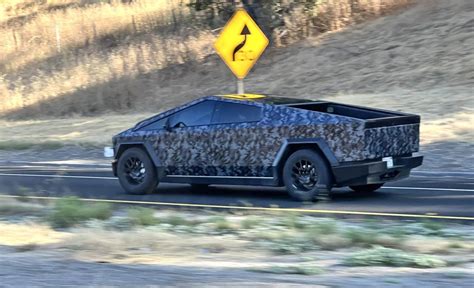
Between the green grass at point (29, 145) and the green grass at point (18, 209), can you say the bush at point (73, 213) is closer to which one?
the green grass at point (18, 209)

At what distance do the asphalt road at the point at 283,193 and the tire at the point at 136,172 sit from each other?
186 millimetres

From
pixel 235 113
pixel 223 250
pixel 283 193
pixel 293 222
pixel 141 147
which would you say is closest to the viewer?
pixel 223 250

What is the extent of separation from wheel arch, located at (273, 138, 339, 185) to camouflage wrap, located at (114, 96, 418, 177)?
0.20ft

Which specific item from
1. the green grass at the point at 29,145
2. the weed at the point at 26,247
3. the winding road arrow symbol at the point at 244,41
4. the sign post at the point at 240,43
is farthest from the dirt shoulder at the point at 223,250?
the green grass at the point at 29,145

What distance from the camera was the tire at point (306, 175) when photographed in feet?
39.2

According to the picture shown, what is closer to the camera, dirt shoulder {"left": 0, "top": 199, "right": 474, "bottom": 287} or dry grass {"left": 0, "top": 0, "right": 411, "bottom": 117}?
dirt shoulder {"left": 0, "top": 199, "right": 474, "bottom": 287}

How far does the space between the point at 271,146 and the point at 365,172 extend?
157 cm

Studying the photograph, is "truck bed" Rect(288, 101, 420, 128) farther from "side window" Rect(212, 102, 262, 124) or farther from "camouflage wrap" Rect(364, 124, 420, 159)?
"side window" Rect(212, 102, 262, 124)

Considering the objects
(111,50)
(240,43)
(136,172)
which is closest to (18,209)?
(136,172)

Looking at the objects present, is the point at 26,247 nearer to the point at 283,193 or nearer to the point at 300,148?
the point at 300,148

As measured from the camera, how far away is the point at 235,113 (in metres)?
13.0

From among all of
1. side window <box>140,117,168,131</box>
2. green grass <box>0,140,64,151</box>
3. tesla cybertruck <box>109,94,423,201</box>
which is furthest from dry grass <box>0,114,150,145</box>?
tesla cybertruck <box>109,94,423,201</box>

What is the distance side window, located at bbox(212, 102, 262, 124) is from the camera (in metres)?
12.8

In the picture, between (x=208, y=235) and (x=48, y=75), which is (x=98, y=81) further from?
(x=208, y=235)
